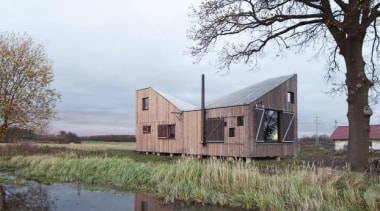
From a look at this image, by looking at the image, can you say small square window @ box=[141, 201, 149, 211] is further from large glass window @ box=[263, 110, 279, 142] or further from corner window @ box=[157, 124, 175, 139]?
corner window @ box=[157, 124, 175, 139]

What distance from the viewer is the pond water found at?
35.2 ft

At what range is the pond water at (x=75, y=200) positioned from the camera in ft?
35.2

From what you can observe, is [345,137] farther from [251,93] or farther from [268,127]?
[268,127]

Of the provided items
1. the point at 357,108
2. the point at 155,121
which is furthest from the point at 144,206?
the point at 155,121

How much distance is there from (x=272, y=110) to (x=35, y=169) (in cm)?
1421

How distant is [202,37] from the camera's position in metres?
17.2

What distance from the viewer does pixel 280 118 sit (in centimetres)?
2716

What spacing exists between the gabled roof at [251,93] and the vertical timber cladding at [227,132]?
529 millimetres

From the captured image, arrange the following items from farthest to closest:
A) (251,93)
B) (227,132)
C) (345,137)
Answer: (345,137) < (251,93) < (227,132)

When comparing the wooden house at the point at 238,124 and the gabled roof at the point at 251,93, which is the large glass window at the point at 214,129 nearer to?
the wooden house at the point at 238,124

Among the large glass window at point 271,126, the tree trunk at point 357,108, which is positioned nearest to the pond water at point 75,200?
the tree trunk at point 357,108

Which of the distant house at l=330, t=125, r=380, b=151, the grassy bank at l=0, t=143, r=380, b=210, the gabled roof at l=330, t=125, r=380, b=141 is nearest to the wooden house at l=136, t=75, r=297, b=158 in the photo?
the grassy bank at l=0, t=143, r=380, b=210

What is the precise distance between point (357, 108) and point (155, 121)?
2031 cm

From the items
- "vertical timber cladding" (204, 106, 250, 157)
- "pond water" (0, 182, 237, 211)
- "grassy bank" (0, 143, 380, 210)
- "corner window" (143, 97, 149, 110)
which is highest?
"corner window" (143, 97, 149, 110)
